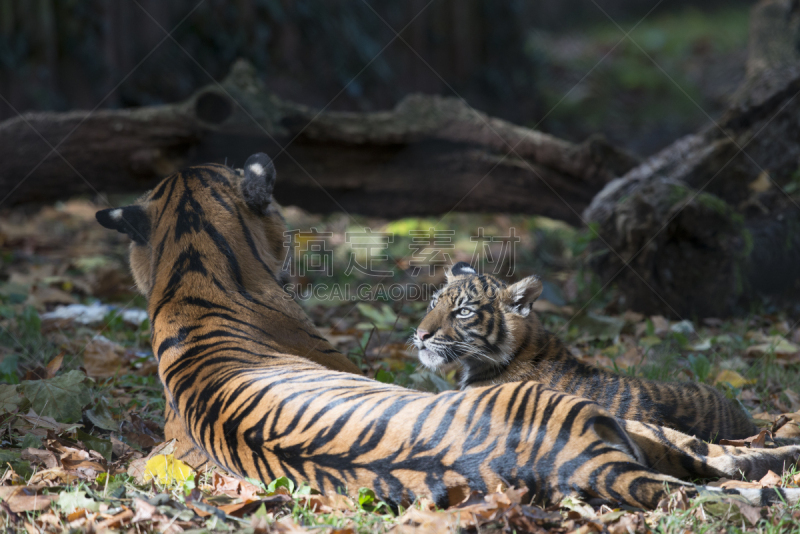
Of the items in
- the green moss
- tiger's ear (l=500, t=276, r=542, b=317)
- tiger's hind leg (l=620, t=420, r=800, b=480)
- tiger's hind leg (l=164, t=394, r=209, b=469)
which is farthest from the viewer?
the green moss

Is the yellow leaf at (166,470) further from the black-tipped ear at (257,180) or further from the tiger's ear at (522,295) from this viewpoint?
the tiger's ear at (522,295)

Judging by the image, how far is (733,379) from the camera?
4172 mm

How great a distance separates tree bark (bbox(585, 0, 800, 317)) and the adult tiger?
2779 millimetres

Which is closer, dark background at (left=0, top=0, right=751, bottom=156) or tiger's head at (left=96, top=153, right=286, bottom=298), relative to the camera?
tiger's head at (left=96, top=153, right=286, bottom=298)

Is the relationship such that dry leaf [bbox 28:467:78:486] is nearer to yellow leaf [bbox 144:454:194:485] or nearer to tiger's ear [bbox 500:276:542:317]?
yellow leaf [bbox 144:454:194:485]

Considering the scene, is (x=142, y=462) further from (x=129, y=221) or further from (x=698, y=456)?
(x=698, y=456)

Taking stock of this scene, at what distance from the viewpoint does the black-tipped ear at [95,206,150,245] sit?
3.63 meters

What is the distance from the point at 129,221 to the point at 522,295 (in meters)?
2.13

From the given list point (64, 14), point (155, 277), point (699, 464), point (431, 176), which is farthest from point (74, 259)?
point (699, 464)

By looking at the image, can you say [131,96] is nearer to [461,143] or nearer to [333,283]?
[333,283]

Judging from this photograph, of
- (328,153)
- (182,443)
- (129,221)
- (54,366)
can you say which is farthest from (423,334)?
(328,153)

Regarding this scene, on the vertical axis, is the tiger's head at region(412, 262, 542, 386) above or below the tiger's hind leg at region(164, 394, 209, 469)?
above

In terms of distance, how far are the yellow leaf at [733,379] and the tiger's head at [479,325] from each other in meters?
1.33

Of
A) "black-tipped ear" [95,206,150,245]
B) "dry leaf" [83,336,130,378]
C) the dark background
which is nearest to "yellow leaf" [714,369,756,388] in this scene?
"black-tipped ear" [95,206,150,245]
